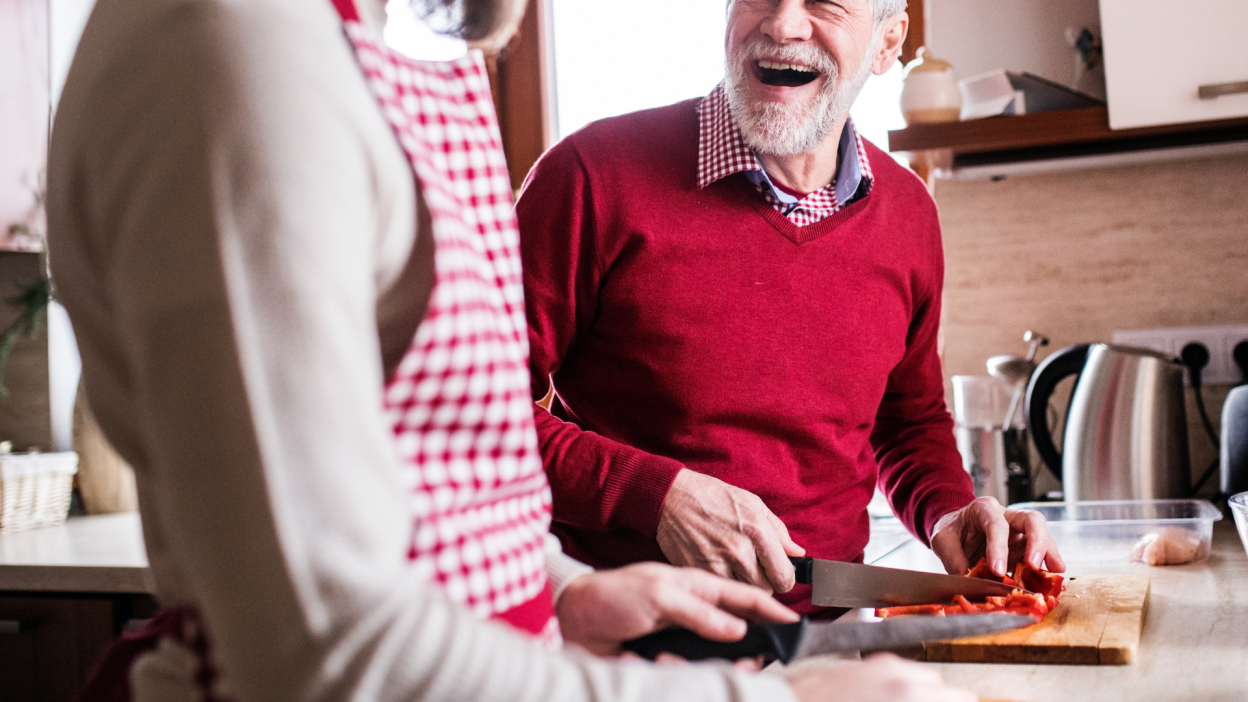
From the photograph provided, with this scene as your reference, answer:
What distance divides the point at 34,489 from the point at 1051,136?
6.43 ft

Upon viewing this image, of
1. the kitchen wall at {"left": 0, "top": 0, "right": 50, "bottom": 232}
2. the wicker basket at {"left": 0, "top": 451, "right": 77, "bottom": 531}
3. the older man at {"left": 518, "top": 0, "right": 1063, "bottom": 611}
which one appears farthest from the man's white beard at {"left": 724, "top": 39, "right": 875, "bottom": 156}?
the kitchen wall at {"left": 0, "top": 0, "right": 50, "bottom": 232}

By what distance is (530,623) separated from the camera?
1.73 ft

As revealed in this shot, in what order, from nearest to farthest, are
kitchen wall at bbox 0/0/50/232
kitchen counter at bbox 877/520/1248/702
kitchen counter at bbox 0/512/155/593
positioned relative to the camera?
1. kitchen counter at bbox 877/520/1248/702
2. kitchen counter at bbox 0/512/155/593
3. kitchen wall at bbox 0/0/50/232

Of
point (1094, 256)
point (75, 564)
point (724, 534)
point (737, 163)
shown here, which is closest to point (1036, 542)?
point (724, 534)

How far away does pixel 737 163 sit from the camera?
1.22m

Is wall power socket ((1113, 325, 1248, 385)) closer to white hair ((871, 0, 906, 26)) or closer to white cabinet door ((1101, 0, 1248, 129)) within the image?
white cabinet door ((1101, 0, 1248, 129))

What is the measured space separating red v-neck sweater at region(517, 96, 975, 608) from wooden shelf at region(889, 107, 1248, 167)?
0.46m

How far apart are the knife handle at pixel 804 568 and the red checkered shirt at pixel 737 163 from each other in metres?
0.45

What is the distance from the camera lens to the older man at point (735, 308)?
117cm

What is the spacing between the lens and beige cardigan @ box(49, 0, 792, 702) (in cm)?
36

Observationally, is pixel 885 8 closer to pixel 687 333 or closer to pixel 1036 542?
pixel 687 333

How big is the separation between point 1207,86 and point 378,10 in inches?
58.6

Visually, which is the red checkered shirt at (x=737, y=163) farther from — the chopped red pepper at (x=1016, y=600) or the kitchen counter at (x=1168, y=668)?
the kitchen counter at (x=1168, y=668)

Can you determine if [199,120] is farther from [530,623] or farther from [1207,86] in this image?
[1207,86]
